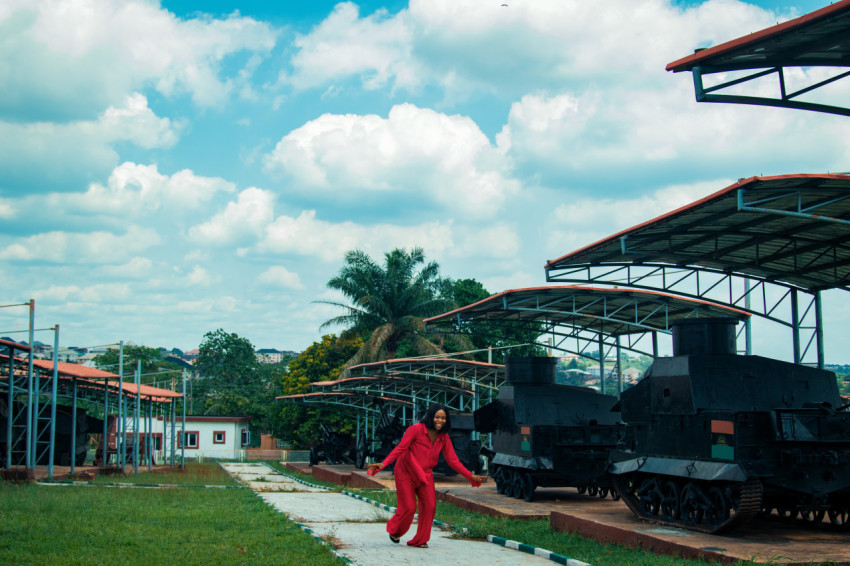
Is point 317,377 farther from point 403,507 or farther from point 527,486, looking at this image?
point 403,507

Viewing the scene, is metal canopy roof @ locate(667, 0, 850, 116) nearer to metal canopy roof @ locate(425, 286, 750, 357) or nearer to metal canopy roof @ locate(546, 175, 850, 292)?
metal canopy roof @ locate(546, 175, 850, 292)

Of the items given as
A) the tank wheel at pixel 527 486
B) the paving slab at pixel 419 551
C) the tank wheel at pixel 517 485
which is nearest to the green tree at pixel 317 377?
the tank wheel at pixel 517 485

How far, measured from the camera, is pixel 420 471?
9742 millimetres

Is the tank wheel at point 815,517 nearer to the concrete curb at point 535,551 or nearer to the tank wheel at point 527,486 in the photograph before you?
the concrete curb at point 535,551

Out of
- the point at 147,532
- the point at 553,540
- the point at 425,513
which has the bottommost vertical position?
the point at 553,540

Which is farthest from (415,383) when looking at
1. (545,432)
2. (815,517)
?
(815,517)

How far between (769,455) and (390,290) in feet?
108

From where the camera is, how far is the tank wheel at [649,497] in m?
12.0

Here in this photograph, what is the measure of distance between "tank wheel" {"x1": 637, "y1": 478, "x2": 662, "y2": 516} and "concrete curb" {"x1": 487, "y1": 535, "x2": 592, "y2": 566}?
105 inches

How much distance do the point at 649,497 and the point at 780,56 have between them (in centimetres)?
599

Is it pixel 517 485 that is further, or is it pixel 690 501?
pixel 517 485

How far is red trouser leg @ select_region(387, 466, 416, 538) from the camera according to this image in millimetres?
9789

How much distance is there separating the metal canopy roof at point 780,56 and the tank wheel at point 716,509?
488cm

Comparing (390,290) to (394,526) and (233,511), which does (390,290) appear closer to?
(233,511)
